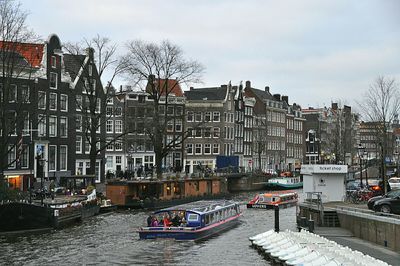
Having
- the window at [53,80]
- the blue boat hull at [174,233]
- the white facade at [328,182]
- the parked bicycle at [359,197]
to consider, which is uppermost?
the window at [53,80]

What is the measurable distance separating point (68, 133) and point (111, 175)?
11654mm

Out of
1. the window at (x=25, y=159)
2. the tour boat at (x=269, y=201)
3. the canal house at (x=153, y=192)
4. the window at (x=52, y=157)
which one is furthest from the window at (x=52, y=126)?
the tour boat at (x=269, y=201)

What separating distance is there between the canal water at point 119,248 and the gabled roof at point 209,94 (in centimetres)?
6080

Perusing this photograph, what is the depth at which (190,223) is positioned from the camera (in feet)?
123

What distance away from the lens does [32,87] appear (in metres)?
52.9

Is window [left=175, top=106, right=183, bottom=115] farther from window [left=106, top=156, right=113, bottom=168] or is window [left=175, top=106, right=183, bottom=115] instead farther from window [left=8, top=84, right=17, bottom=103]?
window [left=8, top=84, right=17, bottom=103]

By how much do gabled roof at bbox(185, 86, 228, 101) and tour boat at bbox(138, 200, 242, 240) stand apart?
60908mm

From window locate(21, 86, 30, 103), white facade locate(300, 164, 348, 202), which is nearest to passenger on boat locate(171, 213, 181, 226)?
white facade locate(300, 164, 348, 202)

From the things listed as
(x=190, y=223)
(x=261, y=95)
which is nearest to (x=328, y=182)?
(x=190, y=223)

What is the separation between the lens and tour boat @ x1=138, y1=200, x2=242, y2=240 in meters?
35.9

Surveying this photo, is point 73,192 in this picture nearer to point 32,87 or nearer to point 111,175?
point 32,87

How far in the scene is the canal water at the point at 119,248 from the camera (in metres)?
28.9

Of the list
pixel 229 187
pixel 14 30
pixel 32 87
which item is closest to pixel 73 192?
pixel 32 87

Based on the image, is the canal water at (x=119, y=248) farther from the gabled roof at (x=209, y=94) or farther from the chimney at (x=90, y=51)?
the gabled roof at (x=209, y=94)
